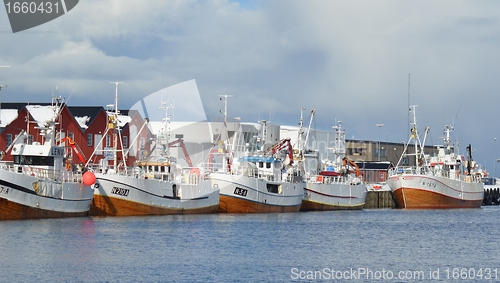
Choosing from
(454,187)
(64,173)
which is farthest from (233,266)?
(454,187)

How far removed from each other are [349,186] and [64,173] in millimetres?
39267

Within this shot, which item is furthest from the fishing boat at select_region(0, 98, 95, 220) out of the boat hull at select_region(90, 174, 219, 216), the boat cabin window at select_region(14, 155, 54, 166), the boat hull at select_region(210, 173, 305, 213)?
the boat hull at select_region(210, 173, 305, 213)

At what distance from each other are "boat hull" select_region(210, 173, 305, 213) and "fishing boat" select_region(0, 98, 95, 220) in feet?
46.7

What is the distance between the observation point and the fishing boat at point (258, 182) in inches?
2837

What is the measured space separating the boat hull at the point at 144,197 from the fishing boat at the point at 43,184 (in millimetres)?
1908

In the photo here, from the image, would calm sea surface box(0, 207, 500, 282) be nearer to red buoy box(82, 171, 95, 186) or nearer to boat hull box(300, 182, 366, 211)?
red buoy box(82, 171, 95, 186)

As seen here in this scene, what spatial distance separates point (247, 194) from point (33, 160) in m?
20.8

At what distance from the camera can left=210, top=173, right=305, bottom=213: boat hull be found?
71.7 meters

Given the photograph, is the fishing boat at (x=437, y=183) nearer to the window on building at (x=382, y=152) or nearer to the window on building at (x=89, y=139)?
the window on building at (x=89, y=139)

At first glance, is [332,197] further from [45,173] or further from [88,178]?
[45,173]

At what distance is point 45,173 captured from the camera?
56.8m

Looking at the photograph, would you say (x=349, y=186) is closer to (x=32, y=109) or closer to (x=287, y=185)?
(x=287, y=185)

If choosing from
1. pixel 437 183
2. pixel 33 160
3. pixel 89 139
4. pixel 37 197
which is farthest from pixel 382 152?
pixel 37 197

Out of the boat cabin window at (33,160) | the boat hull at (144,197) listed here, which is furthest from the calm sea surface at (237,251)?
the boat cabin window at (33,160)
